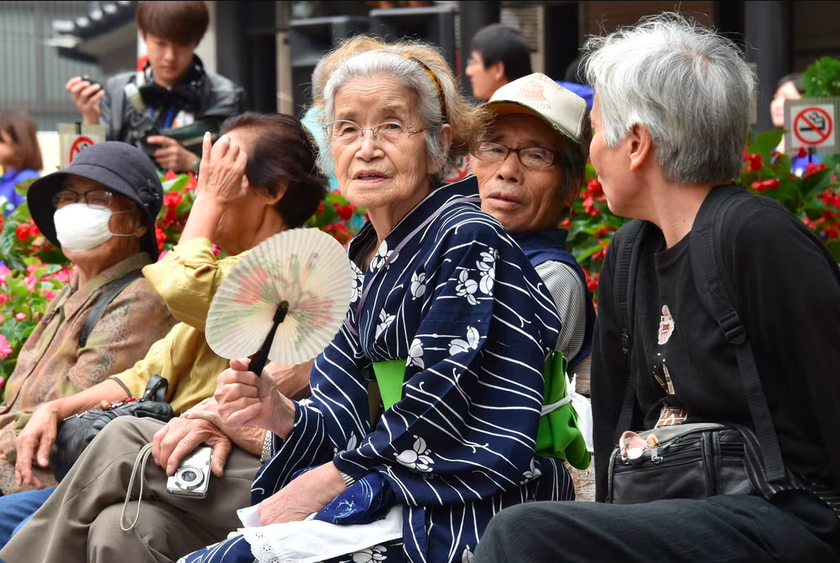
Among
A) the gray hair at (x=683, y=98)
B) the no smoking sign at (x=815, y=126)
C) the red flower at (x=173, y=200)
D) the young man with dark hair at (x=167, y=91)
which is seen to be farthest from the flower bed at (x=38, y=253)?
the gray hair at (x=683, y=98)

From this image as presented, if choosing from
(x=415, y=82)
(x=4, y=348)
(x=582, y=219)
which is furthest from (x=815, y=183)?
(x=4, y=348)

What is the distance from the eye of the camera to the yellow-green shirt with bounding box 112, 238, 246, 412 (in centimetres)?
391

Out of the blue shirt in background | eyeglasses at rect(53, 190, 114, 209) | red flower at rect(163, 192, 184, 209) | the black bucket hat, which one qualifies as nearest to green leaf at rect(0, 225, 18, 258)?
the blue shirt in background

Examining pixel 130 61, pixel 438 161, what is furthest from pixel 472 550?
pixel 130 61

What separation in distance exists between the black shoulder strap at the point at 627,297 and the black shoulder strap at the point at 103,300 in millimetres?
2190

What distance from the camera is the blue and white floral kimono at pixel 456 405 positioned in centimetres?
289

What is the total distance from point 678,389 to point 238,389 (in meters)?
1.06

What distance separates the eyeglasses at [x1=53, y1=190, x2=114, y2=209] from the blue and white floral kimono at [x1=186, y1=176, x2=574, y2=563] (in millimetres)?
1856

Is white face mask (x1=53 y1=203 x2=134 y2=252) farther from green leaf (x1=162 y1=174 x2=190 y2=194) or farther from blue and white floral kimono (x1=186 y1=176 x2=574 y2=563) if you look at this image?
blue and white floral kimono (x1=186 y1=176 x2=574 y2=563)

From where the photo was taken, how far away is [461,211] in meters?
3.17

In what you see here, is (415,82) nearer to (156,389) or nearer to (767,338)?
(767,338)

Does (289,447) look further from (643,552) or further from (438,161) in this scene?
(643,552)

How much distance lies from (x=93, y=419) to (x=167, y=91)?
9.88ft

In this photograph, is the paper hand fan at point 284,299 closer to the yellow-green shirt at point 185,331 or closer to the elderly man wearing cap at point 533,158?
the yellow-green shirt at point 185,331
